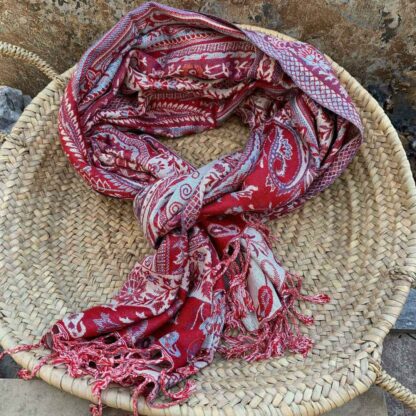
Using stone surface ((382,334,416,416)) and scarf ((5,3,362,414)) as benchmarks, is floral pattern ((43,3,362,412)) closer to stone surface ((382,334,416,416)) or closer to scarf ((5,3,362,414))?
scarf ((5,3,362,414))

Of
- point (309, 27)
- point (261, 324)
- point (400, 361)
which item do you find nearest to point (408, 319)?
point (400, 361)

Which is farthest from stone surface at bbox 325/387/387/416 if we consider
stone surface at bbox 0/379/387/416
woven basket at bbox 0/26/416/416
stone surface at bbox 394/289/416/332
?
stone surface at bbox 394/289/416/332

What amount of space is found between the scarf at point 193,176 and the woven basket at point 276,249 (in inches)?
1.6

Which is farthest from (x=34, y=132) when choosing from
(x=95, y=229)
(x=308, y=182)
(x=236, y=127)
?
(x=308, y=182)

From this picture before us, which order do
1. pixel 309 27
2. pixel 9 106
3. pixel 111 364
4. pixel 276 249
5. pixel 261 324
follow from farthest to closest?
pixel 9 106 < pixel 309 27 < pixel 276 249 < pixel 261 324 < pixel 111 364

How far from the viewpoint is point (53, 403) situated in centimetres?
92

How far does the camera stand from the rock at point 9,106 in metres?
1.33

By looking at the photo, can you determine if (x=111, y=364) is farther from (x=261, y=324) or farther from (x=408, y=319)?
(x=408, y=319)

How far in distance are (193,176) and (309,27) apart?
0.53 m

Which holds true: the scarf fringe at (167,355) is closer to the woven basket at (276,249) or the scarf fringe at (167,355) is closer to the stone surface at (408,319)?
the woven basket at (276,249)

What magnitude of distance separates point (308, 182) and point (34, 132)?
24.9 inches

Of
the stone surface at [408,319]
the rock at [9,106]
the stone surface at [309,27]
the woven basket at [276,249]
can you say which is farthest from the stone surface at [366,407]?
the rock at [9,106]

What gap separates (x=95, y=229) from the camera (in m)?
1.13

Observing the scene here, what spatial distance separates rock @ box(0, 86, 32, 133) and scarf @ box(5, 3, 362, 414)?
1.14ft
